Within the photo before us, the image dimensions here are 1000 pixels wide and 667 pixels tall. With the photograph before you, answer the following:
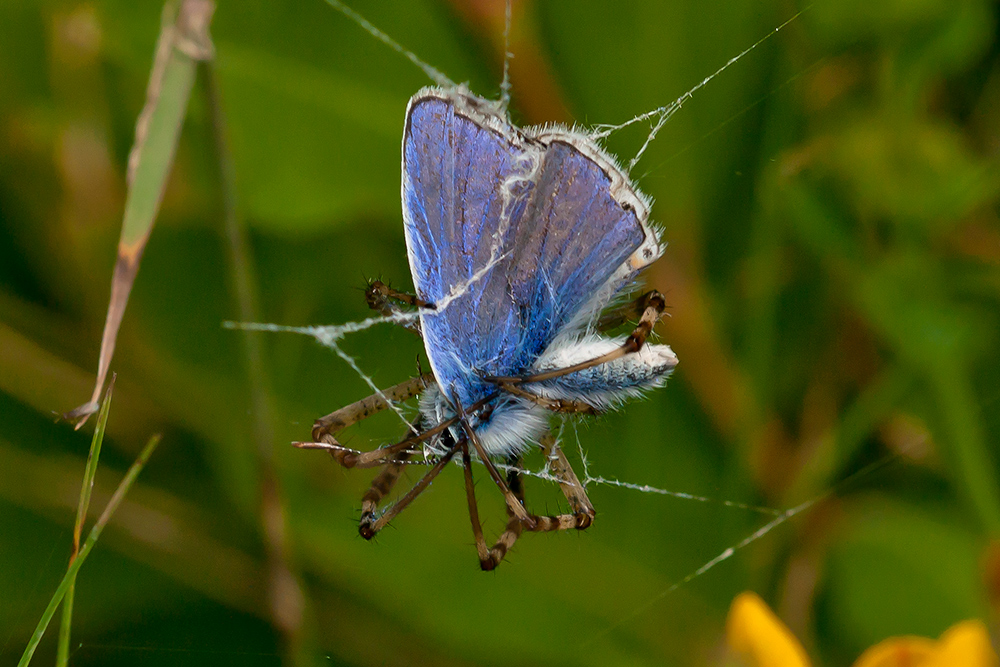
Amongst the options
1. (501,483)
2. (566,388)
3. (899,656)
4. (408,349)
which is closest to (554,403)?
(566,388)

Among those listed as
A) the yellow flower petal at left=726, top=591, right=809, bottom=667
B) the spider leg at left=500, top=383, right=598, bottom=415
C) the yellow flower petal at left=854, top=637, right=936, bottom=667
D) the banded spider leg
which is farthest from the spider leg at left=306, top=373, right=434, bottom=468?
the yellow flower petal at left=854, top=637, right=936, bottom=667

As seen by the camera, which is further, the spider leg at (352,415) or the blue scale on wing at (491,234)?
the spider leg at (352,415)

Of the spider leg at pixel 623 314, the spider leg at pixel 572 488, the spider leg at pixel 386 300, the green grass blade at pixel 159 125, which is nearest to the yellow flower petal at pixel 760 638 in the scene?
the spider leg at pixel 572 488

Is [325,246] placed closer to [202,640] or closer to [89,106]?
[89,106]

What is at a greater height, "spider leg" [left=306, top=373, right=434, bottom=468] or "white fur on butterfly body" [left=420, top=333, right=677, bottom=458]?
"spider leg" [left=306, top=373, right=434, bottom=468]

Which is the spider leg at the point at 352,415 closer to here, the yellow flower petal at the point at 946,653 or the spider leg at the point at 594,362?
the spider leg at the point at 594,362

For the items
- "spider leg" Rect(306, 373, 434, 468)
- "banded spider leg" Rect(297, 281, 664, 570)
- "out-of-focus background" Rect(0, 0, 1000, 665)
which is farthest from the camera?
"out-of-focus background" Rect(0, 0, 1000, 665)

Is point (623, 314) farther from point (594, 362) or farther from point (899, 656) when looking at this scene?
point (899, 656)

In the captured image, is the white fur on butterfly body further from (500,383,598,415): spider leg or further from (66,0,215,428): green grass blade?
(66,0,215,428): green grass blade
